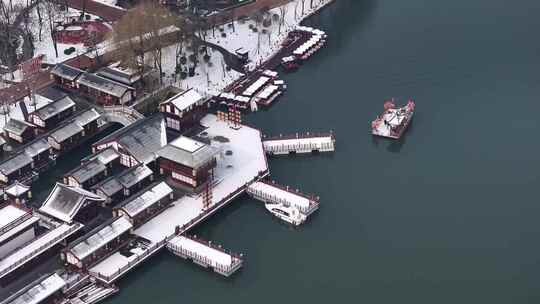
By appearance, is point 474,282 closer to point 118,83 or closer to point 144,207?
point 144,207

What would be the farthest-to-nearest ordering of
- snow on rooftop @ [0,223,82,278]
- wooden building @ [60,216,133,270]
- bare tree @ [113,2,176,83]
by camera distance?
bare tree @ [113,2,176,83] → wooden building @ [60,216,133,270] → snow on rooftop @ [0,223,82,278]

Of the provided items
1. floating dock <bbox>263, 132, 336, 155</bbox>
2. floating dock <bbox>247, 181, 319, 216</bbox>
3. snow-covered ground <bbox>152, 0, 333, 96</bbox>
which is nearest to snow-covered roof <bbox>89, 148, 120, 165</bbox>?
floating dock <bbox>247, 181, 319, 216</bbox>

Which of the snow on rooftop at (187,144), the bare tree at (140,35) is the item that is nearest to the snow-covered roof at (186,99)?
the snow on rooftop at (187,144)

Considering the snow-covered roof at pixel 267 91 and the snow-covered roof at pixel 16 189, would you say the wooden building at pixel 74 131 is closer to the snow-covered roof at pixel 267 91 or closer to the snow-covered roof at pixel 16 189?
the snow-covered roof at pixel 16 189

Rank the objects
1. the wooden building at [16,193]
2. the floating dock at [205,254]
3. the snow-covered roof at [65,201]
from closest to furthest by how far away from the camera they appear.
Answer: the floating dock at [205,254] < the snow-covered roof at [65,201] < the wooden building at [16,193]

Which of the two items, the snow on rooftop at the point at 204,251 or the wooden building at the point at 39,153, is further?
the wooden building at the point at 39,153

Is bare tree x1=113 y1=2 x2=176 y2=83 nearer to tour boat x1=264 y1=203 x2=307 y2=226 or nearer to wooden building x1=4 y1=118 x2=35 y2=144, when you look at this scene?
wooden building x1=4 y1=118 x2=35 y2=144
